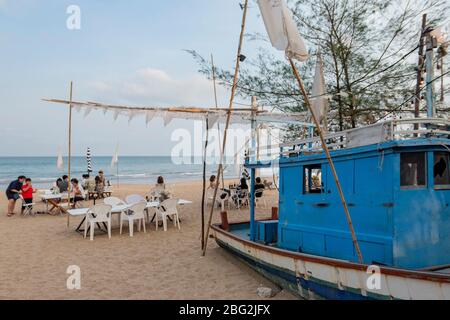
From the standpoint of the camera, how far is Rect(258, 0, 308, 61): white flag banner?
176 inches

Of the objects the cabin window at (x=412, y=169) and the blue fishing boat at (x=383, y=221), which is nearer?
the blue fishing boat at (x=383, y=221)

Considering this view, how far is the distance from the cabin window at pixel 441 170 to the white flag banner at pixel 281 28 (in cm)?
226

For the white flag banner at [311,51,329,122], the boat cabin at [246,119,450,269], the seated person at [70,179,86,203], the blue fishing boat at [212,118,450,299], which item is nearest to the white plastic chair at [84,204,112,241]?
the seated person at [70,179,86,203]

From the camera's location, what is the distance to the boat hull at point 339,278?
3.41 meters

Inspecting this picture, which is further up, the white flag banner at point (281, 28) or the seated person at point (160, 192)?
the white flag banner at point (281, 28)

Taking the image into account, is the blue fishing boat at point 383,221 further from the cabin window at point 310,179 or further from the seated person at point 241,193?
the seated person at point 241,193

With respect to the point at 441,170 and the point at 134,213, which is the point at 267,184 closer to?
the point at 134,213

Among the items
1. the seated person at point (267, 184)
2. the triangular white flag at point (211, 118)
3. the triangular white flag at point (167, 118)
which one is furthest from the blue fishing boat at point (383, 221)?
the seated person at point (267, 184)

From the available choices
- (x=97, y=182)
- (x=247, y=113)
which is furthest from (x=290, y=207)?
(x=97, y=182)

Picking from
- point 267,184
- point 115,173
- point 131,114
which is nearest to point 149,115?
point 131,114

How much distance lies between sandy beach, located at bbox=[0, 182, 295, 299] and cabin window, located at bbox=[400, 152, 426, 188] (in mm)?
2594

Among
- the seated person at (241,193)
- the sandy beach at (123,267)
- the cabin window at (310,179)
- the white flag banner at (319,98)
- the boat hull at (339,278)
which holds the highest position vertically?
the white flag banner at (319,98)

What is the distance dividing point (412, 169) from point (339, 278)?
5.50 ft
